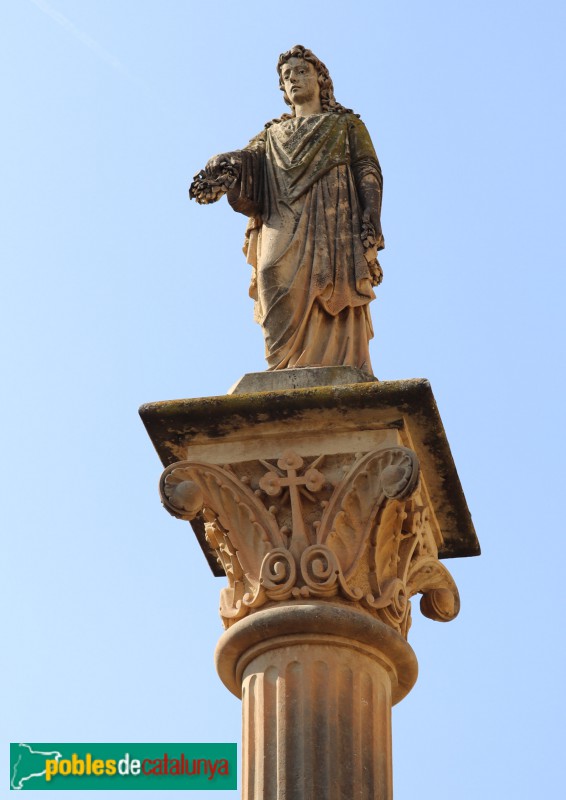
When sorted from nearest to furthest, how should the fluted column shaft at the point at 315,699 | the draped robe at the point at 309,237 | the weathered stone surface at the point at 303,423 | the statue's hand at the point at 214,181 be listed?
the fluted column shaft at the point at 315,699 → the weathered stone surface at the point at 303,423 → the draped robe at the point at 309,237 → the statue's hand at the point at 214,181

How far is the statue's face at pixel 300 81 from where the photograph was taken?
47.2ft

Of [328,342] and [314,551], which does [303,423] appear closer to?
[314,551]

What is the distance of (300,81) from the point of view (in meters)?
14.4

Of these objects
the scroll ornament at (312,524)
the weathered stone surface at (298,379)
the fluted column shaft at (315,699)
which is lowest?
the fluted column shaft at (315,699)

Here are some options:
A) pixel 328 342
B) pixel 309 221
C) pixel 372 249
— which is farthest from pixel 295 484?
pixel 309 221

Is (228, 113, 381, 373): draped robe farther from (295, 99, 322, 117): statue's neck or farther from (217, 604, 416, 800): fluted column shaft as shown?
(217, 604, 416, 800): fluted column shaft

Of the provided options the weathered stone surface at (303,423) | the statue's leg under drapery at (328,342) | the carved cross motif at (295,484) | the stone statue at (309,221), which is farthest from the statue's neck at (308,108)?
the carved cross motif at (295,484)

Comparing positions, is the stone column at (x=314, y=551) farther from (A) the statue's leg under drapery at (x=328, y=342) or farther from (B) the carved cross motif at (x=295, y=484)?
(A) the statue's leg under drapery at (x=328, y=342)

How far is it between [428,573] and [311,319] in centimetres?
211

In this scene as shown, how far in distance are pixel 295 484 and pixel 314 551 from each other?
552 mm

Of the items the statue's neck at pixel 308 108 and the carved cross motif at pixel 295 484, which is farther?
the statue's neck at pixel 308 108

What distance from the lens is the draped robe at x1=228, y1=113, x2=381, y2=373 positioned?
12922 mm

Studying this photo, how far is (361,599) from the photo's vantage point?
11492 mm

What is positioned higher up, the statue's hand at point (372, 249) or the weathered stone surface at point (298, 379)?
the statue's hand at point (372, 249)
